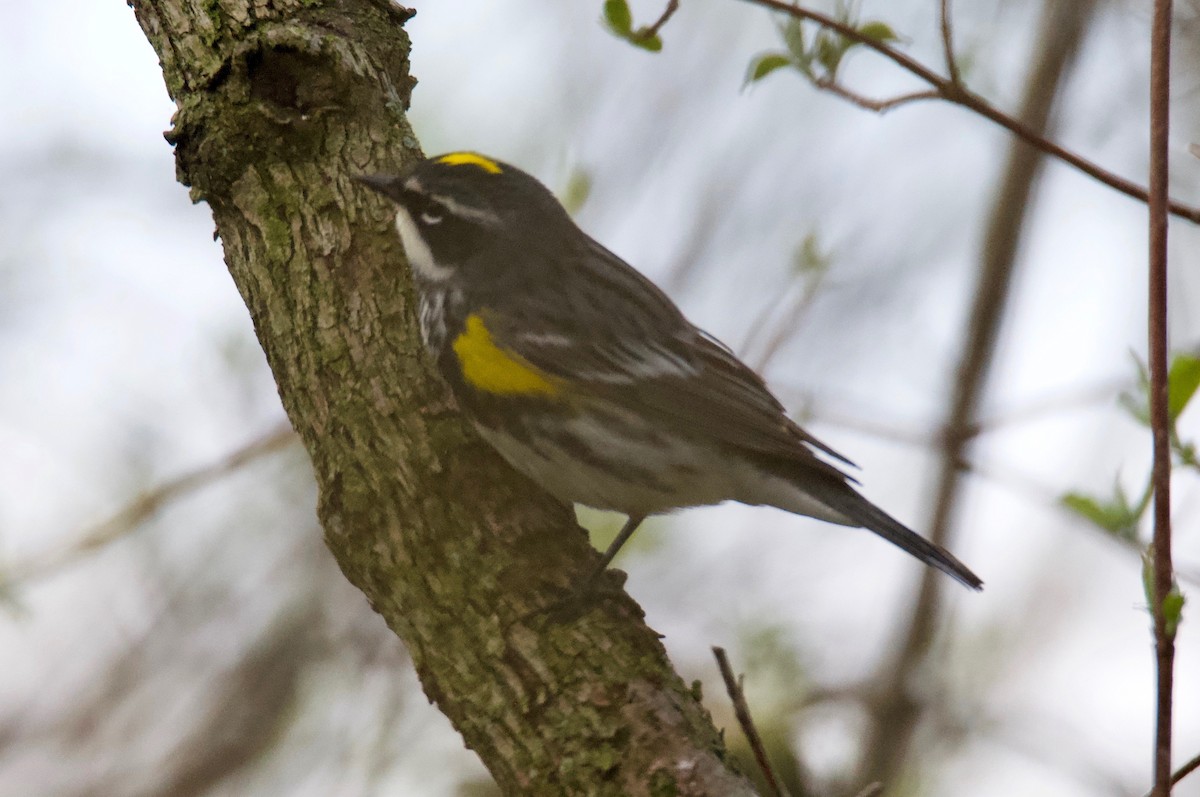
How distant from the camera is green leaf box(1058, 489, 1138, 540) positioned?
283 centimetres

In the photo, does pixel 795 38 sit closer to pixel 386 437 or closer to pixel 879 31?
pixel 879 31

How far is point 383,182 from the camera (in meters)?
3.44

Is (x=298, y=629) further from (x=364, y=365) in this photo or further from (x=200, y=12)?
(x=200, y=12)

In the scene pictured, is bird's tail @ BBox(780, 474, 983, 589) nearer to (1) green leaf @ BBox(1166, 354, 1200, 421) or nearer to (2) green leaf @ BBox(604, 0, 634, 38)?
(1) green leaf @ BBox(1166, 354, 1200, 421)

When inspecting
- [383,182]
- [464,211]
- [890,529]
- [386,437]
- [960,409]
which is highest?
[464,211]

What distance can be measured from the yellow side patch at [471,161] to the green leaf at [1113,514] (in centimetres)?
206

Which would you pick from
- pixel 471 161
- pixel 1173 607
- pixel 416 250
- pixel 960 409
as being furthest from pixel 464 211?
pixel 1173 607

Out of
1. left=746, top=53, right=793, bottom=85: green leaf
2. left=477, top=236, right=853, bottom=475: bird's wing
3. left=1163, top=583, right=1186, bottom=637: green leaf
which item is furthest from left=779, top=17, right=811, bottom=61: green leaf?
left=1163, top=583, right=1186, bottom=637: green leaf

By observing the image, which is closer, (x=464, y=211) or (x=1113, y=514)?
(x=1113, y=514)

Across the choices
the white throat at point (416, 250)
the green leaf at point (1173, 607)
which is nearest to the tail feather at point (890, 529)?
the white throat at point (416, 250)

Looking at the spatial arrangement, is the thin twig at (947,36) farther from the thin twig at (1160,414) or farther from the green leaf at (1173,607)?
the green leaf at (1173,607)

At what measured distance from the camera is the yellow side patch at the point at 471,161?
379 centimetres

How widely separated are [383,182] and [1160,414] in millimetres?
2210

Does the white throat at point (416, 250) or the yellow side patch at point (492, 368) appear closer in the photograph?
the yellow side patch at point (492, 368)
